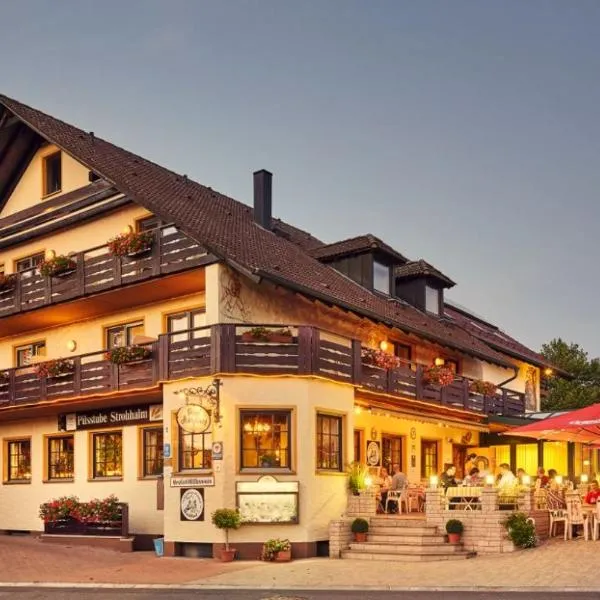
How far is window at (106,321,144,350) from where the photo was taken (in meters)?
25.9

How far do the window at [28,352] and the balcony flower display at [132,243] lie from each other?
22.0 ft

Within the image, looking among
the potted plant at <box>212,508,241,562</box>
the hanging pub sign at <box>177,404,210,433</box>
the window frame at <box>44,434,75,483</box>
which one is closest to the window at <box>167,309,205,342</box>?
the hanging pub sign at <box>177,404,210,433</box>

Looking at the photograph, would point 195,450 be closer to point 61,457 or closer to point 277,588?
point 277,588

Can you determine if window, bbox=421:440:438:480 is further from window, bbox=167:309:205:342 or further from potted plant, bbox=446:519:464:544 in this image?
window, bbox=167:309:205:342

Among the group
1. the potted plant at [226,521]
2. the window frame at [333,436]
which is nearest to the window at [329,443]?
the window frame at [333,436]

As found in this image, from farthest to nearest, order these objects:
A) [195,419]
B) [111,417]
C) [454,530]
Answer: [111,417], [195,419], [454,530]

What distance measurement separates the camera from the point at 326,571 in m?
18.0

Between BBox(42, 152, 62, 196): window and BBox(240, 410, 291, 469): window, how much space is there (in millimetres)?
11091

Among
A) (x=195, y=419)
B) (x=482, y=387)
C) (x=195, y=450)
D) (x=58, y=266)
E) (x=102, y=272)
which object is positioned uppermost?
(x=58, y=266)

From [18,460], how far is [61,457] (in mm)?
2453

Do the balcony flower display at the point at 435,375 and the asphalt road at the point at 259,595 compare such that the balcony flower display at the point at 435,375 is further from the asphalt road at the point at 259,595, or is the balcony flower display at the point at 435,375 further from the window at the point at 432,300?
the asphalt road at the point at 259,595

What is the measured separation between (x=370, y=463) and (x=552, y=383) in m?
34.9

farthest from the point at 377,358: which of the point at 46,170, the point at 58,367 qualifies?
the point at 46,170

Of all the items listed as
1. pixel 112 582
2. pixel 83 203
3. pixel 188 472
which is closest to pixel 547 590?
pixel 112 582
